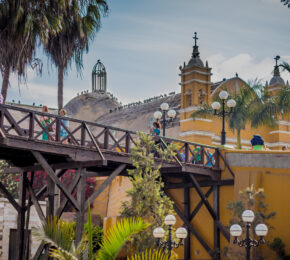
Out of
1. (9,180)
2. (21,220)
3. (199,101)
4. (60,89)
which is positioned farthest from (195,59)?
(21,220)

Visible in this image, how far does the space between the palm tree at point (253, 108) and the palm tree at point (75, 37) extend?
10.9 metres

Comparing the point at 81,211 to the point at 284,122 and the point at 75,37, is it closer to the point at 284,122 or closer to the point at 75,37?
the point at 75,37

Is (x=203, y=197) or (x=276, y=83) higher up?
(x=276, y=83)

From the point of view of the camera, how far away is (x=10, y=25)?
64.6 ft

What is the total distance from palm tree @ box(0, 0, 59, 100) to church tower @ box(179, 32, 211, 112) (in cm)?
1613

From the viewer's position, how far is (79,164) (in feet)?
58.5

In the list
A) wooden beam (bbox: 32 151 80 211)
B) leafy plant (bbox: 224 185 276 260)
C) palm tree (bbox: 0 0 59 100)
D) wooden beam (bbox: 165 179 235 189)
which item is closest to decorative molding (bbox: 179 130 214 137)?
wooden beam (bbox: 165 179 235 189)

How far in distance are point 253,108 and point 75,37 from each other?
40.3 ft

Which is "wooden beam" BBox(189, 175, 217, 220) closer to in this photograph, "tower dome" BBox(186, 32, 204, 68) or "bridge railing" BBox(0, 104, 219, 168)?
"bridge railing" BBox(0, 104, 219, 168)

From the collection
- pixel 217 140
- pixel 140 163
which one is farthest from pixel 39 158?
pixel 217 140

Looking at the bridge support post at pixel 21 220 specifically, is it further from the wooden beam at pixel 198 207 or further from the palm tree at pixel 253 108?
the palm tree at pixel 253 108

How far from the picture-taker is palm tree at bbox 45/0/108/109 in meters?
23.3

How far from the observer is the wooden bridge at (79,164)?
649 inches

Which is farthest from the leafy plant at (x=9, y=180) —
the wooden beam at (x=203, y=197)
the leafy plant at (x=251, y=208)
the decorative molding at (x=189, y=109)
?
the leafy plant at (x=251, y=208)
